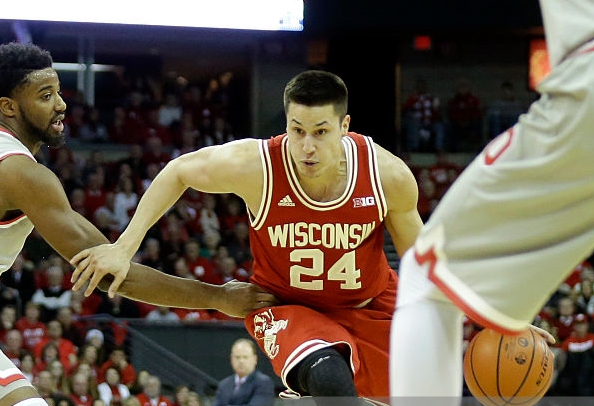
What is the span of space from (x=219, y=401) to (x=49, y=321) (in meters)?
2.36

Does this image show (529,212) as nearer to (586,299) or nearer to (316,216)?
(316,216)

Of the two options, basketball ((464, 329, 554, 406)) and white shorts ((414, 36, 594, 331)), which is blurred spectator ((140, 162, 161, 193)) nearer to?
basketball ((464, 329, 554, 406))

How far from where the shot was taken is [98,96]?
1588cm

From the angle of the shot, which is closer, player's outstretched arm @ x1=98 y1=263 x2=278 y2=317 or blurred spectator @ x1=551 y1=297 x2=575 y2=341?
player's outstretched arm @ x1=98 y1=263 x2=278 y2=317

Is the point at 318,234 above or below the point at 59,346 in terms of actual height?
above

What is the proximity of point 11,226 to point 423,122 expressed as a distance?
42.1 ft

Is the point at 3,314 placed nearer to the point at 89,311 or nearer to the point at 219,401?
the point at 89,311

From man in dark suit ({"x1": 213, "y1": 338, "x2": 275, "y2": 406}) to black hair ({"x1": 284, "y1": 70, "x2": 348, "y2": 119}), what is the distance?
4.67 m

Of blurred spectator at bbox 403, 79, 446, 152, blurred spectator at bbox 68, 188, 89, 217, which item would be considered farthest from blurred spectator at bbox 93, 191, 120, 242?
blurred spectator at bbox 403, 79, 446, 152

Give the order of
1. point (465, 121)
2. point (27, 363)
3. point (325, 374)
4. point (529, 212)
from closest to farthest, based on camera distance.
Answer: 1. point (529, 212)
2. point (325, 374)
3. point (27, 363)
4. point (465, 121)

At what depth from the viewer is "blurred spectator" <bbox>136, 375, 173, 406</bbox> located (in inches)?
375

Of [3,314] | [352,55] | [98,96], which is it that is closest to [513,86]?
[352,55]

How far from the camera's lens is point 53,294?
10.8 meters

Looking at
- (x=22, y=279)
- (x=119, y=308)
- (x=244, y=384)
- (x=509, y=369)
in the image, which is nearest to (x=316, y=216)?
(x=509, y=369)
